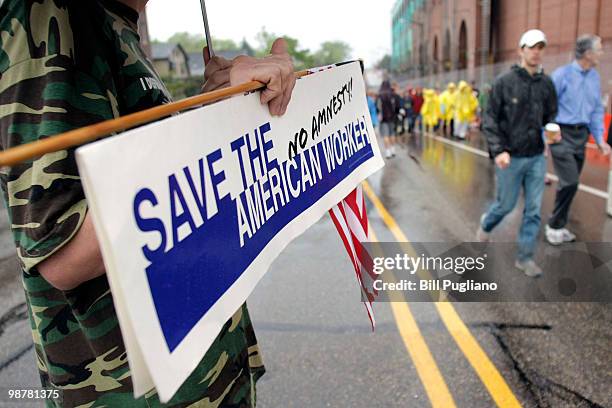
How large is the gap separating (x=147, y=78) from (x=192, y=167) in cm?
43

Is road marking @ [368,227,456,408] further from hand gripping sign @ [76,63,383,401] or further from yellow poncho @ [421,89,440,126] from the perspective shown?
yellow poncho @ [421,89,440,126]

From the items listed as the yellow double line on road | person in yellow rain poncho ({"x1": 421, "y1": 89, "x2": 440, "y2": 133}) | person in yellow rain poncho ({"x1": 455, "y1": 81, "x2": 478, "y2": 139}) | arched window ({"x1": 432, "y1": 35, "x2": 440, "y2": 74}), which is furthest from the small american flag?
arched window ({"x1": 432, "y1": 35, "x2": 440, "y2": 74})

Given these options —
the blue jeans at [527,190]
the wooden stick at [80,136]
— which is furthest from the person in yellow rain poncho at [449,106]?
the wooden stick at [80,136]

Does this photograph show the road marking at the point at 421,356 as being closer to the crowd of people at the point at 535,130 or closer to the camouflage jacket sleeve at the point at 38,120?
the crowd of people at the point at 535,130

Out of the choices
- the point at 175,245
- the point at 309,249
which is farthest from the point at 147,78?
the point at 309,249

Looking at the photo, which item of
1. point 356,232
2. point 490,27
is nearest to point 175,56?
point 490,27

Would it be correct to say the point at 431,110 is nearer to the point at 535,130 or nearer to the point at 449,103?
the point at 449,103

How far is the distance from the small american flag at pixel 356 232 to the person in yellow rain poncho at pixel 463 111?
15476 mm

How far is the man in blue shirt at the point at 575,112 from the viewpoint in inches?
203

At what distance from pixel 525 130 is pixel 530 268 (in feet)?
3.99

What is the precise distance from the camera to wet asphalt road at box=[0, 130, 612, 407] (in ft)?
9.63

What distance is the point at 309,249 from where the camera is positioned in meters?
5.79

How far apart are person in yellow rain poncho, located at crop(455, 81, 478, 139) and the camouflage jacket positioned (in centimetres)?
1638

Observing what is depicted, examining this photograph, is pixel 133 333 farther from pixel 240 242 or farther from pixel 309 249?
pixel 309 249
